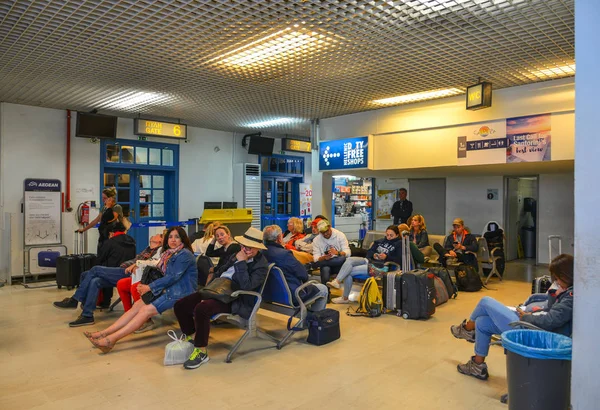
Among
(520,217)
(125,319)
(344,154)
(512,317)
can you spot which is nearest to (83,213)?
(344,154)

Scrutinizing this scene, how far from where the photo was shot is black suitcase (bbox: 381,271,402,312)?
220 inches

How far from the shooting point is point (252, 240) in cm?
419

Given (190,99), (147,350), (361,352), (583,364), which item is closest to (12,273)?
(190,99)

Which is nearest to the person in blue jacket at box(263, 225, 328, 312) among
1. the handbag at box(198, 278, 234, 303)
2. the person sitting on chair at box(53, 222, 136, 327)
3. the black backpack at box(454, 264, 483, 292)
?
the handbag at box(198, 278, 234, 303)

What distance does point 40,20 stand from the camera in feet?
14.5

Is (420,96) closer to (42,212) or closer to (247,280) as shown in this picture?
(247,280)

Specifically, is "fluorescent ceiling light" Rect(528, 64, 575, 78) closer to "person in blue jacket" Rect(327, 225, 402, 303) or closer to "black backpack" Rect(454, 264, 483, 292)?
"person in blue jacket" Rect(327, 225, 402, 303)

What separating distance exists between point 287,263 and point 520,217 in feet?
28.4

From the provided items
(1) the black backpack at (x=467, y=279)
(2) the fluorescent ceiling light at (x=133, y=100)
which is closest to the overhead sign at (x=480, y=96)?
(1) the black backpack at (x=467, y=279)

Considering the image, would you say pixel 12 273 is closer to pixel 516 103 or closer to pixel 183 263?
pixel 183 263

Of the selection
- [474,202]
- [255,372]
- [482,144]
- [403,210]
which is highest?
[482,144]

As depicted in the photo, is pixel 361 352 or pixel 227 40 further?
pixel 227 40

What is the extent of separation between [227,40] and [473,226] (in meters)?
7.81

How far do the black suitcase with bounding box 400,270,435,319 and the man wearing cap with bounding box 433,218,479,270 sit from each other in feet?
7.43
